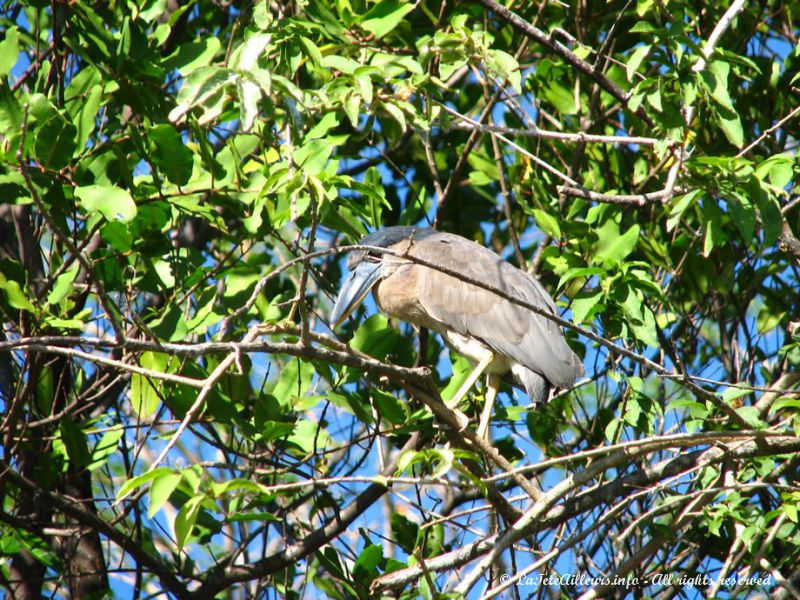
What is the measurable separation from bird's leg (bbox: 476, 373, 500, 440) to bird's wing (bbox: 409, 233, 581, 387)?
7.3 inches

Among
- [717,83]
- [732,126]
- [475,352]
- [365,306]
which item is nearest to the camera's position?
[717,83]

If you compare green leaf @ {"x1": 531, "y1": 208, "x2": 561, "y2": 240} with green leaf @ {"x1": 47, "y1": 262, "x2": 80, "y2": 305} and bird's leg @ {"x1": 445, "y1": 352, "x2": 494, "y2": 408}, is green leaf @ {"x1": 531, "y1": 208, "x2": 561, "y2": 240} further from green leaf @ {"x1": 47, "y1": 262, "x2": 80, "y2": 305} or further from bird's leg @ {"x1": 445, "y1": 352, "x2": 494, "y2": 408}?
green leaf @ {"x1": 47, "y1": 262, "x2": 80, "y2": 305}

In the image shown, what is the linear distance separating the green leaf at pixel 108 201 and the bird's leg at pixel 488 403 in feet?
5.47

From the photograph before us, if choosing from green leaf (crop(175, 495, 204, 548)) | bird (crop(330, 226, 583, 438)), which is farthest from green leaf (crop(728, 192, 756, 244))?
green leaf (crop(175, 495, 204, 548))

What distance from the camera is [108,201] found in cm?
279

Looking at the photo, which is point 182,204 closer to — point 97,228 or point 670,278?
point 97,228

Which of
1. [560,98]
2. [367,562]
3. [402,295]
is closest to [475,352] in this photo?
[402,295]

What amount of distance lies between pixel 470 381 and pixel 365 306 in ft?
2.99

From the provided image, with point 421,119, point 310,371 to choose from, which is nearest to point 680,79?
point 421,119

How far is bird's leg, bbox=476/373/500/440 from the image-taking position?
12.3ft

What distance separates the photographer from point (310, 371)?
3.71 metres

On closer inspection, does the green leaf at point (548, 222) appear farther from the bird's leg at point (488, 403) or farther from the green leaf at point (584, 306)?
the bird's leg at point (488, 403)

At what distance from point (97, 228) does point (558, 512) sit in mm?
1928

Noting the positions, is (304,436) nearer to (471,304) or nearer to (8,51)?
(471,304)
